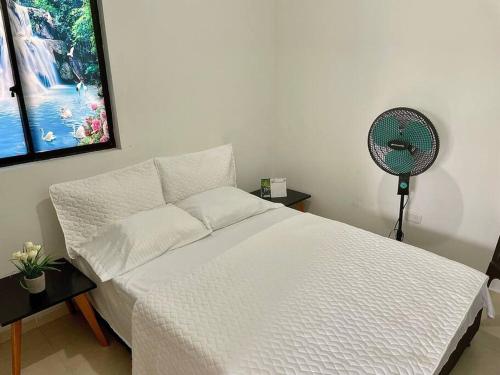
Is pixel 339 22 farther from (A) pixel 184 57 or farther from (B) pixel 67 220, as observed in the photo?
(B) pixel 67 220

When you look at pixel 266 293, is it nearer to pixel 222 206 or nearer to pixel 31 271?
pixel 222 206

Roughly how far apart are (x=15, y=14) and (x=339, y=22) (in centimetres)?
214

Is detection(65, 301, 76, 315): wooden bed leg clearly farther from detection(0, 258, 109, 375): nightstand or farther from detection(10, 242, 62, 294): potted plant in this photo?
detection(10, 242, 62, 294): potted plant

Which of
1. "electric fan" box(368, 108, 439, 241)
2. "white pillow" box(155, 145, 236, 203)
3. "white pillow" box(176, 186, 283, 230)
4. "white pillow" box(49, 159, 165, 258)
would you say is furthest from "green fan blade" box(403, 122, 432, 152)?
"white pillow" box(49, 159, 165, 258)

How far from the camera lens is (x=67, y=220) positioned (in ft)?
6.84

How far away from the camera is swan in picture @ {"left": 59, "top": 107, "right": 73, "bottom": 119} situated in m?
2.20

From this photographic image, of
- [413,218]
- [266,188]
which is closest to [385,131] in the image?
[413,218]

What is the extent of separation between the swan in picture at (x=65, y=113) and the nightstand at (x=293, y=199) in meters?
1.60

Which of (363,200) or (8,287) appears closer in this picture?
(8,287)

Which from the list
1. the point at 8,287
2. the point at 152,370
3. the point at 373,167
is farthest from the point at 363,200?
the point at 8,287

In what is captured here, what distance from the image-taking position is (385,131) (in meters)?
2.34

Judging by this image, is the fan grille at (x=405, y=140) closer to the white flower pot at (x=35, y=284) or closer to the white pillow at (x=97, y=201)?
the white pillow at (x=97, y=201)

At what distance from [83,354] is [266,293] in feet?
3.89

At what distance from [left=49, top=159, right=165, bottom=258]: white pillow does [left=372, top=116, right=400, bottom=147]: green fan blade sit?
5.06 feet
